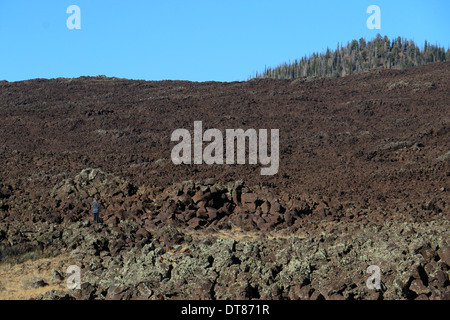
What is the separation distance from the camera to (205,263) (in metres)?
7.89

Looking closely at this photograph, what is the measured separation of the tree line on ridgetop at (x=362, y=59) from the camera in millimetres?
64562

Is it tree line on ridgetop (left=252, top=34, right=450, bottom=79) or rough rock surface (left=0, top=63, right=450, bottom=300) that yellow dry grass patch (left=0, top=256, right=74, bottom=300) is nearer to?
rough rock surface (left=0, top=63, right=450, bottom=300)

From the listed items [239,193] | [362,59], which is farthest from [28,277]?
[362,59]

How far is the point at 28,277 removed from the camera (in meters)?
9.72

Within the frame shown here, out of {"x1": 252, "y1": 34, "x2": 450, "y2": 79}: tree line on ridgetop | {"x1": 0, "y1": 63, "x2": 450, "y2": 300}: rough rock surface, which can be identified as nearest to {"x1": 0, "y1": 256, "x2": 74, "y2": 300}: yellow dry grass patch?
{"x1": 0, "y1": 63, "x2": 450, "y2": 300}: rough rock surface

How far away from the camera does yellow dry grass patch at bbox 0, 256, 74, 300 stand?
8844 millimetres

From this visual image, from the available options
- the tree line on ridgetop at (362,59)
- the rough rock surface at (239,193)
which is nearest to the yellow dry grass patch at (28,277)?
the rough rock surface at (239,193)

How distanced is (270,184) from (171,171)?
13.0 ft

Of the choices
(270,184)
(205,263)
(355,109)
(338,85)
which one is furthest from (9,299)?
(338,85)

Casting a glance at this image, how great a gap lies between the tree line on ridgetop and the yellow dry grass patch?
54256mm

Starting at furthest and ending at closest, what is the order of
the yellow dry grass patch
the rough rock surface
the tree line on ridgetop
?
the tree line on ridgetop
the yellow dry grass patch
the rough rock surface

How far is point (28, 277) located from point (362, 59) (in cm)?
6814

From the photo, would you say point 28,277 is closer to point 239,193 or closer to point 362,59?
point 239,193

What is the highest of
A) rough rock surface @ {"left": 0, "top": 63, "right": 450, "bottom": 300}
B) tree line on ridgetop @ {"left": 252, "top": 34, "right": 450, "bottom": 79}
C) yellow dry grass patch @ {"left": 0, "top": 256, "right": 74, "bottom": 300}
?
tree line on ridgetop @ {"left": 252, "top": 34, "right": 450, "bottom": 79}
